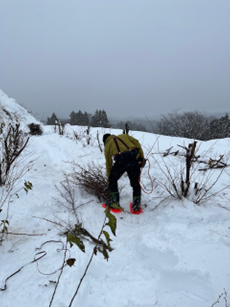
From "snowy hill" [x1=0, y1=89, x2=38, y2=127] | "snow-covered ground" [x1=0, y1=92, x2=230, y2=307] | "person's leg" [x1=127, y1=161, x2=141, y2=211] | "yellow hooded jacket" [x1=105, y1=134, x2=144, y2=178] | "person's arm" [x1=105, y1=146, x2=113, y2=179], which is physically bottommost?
"snow-covered ground" [x1=0, y1=92, x2=230, y2=307]

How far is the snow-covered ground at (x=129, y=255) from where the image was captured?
139 cm

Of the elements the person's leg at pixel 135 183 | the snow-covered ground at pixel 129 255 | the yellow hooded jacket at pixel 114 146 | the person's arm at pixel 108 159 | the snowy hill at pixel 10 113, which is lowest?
the snow-covered ground at pixel 129 255

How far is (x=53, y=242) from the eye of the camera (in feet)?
6.15

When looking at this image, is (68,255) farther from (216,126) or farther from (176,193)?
(216,126)

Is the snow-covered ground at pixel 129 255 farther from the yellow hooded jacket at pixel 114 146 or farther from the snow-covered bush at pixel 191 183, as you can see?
the yellow hooded jacket at pixel 114 146

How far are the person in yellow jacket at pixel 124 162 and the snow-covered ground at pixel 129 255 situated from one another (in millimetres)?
274

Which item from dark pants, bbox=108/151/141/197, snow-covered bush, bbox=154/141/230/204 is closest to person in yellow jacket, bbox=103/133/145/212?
dark pants, bbox=108/151/141/197

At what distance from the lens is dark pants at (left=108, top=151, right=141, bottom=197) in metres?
2.44

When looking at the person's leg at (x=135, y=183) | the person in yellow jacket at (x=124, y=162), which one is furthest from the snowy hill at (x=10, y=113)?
the person's leg at (x=135, y=183)

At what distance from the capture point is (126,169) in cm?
252

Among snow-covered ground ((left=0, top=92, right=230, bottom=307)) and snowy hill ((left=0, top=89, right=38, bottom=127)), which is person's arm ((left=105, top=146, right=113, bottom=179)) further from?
snowy hill ((left=0, top=89, right=38, bottom=127))

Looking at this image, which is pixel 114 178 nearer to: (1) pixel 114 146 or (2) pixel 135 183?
(2) pixel 135 183

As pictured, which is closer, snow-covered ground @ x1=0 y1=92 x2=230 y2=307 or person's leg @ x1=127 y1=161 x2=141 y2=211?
snow-covered ground @ x1=0 y1=92 x2=230 y2=307

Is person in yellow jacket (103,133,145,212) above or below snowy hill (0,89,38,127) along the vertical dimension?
below
